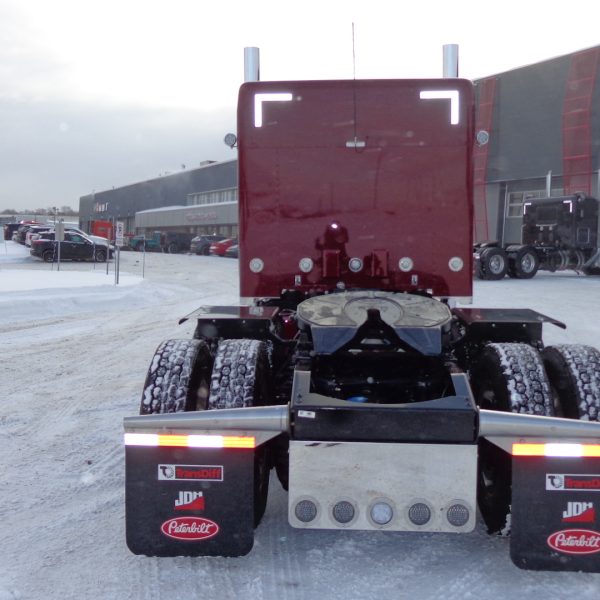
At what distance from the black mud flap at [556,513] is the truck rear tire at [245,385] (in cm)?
123

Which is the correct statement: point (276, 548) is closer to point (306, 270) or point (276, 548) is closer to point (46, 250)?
point (306, 270)

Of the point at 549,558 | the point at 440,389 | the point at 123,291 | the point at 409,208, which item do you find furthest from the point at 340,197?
the point at 123,291

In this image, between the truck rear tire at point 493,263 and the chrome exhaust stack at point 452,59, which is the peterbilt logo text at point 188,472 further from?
the truck rear tire at point 493,263

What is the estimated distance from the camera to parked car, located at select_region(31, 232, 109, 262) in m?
31.5

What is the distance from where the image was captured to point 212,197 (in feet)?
238

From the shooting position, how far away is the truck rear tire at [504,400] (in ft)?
11.0

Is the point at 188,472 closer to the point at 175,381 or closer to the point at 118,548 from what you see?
the point at 175,381

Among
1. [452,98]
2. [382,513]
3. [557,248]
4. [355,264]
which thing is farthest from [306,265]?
[557,248]

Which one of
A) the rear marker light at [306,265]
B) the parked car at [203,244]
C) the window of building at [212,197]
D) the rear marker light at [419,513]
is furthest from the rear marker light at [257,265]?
the window of building at [212,197]

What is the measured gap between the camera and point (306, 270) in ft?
16.6

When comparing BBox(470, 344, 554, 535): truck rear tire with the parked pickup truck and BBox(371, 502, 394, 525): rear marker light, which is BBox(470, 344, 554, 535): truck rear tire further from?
the parked pickup truck

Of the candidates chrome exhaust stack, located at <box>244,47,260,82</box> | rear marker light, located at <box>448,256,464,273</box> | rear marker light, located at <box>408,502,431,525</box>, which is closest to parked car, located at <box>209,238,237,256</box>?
chrome exhaust stack, located at <box>244,47,260,82</box>

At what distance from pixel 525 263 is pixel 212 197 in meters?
53.0

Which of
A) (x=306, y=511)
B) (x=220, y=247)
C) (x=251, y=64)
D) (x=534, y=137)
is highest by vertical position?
(x=534, y=137)
